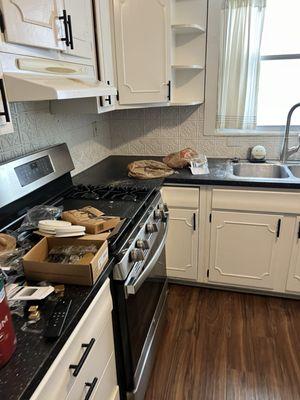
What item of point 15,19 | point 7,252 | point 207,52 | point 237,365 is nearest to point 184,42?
point 207,52

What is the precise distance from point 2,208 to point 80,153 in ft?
3.13

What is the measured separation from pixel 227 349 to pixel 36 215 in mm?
1345

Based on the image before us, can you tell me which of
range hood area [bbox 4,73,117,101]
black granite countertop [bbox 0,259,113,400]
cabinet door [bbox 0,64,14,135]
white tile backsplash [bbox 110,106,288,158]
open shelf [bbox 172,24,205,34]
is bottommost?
black granite countertop [bbox 0,259,113,400]

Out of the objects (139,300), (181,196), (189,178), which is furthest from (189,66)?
(139,300)

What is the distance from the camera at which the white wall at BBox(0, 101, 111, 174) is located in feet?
4.78

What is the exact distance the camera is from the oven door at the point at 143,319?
124 centimetres

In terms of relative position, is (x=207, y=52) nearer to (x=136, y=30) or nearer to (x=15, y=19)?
(x=136, y=30)

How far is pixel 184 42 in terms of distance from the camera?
2238 millimetres

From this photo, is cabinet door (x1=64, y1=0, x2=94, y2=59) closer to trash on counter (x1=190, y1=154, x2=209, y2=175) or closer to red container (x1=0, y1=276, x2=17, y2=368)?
trash on counter (x1=190, y1=154, x2=209, y2=175)

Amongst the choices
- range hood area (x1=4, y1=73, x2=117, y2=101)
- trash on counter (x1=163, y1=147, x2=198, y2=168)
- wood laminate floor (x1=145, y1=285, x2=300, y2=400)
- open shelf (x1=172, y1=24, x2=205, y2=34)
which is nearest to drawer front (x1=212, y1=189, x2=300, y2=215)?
trash on counter (x1=163, y1=147, x2=198, y2=168)

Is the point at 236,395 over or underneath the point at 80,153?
underneath

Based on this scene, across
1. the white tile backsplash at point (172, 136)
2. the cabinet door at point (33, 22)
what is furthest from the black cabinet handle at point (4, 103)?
the white tile backsplash at point (172, 136)

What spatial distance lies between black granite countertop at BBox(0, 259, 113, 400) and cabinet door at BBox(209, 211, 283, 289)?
133 cm

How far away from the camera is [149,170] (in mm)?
2086
